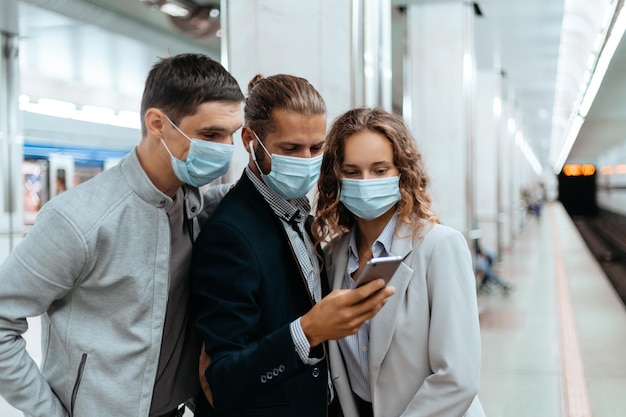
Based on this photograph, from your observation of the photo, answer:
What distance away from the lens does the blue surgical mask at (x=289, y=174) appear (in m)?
1.65

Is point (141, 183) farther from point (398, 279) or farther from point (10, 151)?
point (10, 151)

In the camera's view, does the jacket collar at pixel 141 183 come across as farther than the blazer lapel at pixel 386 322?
No

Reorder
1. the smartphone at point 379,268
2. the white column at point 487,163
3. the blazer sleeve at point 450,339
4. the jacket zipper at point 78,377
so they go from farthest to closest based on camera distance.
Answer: the white column at point 487,163, the blazer sleeve at point 450,339, the jacket zipper at point 78,377, the smartphone at point 379,268

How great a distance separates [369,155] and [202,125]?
0.52 m

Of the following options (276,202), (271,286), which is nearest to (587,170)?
(276,202)

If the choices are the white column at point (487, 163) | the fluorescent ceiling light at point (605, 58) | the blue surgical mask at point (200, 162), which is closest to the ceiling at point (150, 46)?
the fluorescent ceiling light at point (605, 58)

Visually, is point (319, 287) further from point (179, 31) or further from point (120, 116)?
point (120, 116)

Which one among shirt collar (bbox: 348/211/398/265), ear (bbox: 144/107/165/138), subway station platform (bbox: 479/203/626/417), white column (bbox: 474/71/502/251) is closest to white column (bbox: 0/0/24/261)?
subway station platform (bbox: 479/203/626/417)

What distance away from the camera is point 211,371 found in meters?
1.43

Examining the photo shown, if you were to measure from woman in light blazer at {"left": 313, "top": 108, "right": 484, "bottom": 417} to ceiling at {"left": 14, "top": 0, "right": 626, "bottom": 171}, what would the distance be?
2.27 feet

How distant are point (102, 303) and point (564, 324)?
766 centimetres

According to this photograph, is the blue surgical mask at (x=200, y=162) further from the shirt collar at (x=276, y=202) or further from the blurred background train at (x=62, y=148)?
the blurred background train at (x=62, y=148)

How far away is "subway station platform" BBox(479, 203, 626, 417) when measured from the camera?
5043 mm

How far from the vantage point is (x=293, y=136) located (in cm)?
163
